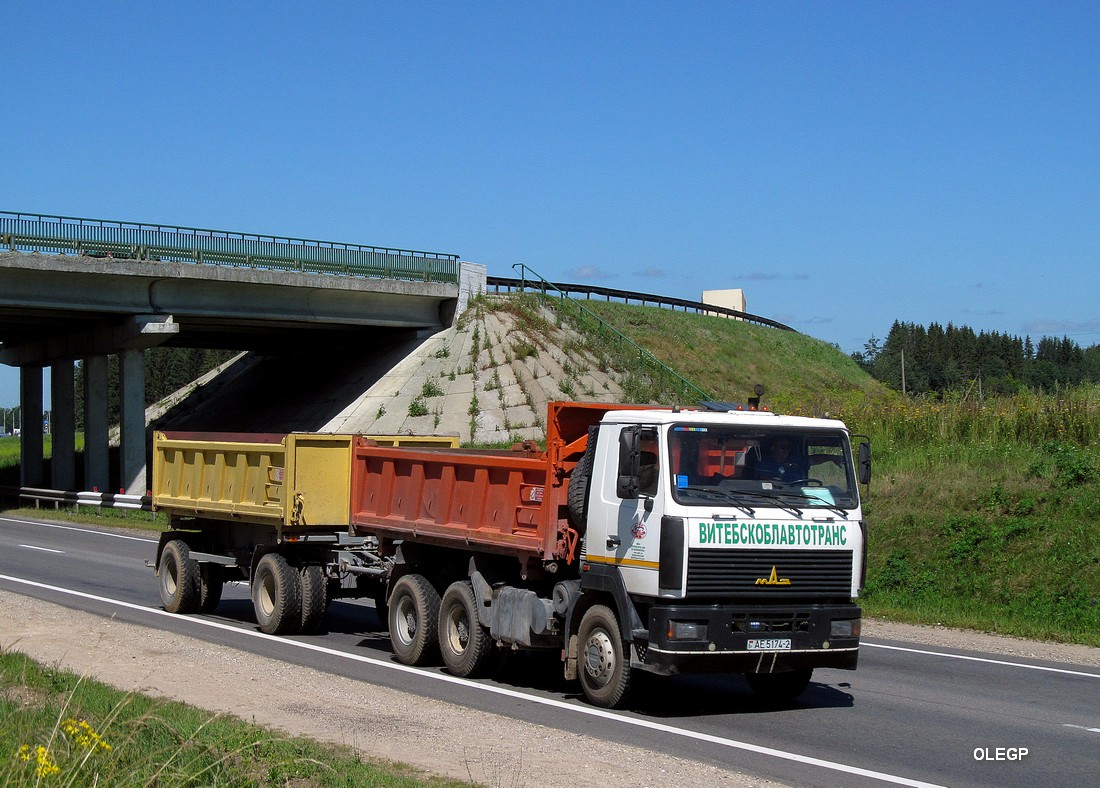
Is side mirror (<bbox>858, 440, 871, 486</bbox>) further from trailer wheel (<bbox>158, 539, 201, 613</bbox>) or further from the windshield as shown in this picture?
trailer wheel (<bbox>158, 539, 201, 613</bbox>)

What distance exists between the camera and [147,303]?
122 ft

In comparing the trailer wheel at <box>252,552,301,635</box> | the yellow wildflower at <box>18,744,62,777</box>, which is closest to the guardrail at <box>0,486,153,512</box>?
the trailer wheel at <box>252,552,301,635</box>

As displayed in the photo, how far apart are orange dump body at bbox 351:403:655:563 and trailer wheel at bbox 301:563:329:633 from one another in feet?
3.54

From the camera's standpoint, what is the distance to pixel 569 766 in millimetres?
7941

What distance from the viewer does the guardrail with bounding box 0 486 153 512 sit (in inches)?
1361

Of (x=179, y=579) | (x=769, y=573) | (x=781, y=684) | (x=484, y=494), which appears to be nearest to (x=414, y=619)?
(x=484, y=494)

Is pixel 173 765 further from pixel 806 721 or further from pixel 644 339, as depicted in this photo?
pixel 644 339

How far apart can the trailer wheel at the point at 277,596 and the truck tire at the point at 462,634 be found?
2.74 meters

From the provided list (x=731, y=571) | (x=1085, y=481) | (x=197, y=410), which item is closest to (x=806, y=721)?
(x=731, y=571)

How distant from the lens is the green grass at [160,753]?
259 inches

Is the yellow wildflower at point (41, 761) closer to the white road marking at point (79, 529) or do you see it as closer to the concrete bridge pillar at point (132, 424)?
the white road marking at point (79, 529)

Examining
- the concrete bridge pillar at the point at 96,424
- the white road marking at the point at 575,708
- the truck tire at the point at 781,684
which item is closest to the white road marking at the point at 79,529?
the concrete bridge pillar at the point at 96,424

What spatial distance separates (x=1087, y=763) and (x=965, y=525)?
39.1ft

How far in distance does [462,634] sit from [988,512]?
38.5 ft
